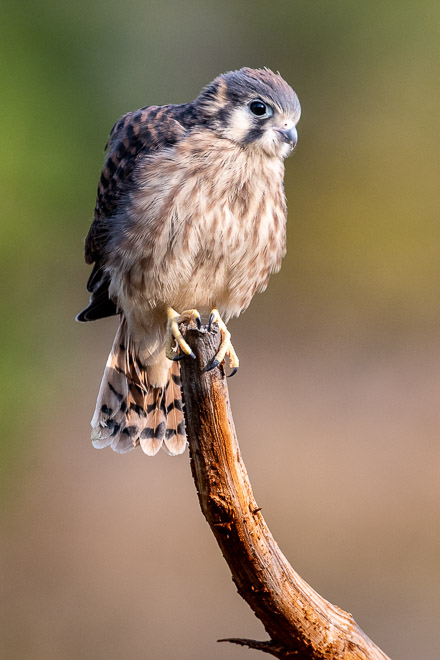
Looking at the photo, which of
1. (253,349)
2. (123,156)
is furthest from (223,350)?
(253,349)

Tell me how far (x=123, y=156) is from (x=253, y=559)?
135 centimetres

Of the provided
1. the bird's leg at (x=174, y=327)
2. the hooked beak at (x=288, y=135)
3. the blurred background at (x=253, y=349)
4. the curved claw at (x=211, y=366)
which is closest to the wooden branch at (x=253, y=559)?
the curved claw at (x=211, y=366)

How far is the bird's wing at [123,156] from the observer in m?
2.79

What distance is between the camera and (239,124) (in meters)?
2.74

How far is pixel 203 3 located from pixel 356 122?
135 centimetres

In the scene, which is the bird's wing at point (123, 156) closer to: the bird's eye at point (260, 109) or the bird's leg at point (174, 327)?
the bird's eye at point (260, 109)

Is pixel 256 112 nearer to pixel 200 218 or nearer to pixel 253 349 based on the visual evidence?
pixel 200 218

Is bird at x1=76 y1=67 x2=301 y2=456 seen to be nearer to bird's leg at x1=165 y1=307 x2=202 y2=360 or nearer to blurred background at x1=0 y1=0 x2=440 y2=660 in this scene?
bird's leg at x1=165 y1=307 x2=202 y2=360

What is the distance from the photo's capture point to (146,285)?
2789 mm

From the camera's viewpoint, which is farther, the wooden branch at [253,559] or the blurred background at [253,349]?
the blurred background at [253,349]

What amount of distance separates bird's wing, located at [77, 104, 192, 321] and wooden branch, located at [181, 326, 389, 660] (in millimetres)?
915

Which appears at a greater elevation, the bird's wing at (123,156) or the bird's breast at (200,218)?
the bird's wing at (123,156)

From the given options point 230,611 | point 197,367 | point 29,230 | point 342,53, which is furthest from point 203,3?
point 197,367

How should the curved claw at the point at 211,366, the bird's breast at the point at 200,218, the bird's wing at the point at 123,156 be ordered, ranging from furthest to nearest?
the bird's wing at the point at 123,156
the bird's breast at the point at 200,218
the curved claw at the point at 211,366
